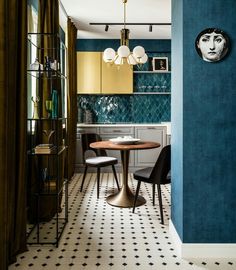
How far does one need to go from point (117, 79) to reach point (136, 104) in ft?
2.35

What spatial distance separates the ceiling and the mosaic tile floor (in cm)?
291

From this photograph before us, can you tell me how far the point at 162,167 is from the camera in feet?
10.3

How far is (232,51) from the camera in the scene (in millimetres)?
2322

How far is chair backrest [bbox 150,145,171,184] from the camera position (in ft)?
10.2

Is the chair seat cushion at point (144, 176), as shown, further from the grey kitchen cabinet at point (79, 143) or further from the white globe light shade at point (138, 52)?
the grey kitchen cabinet at point (79, 143)

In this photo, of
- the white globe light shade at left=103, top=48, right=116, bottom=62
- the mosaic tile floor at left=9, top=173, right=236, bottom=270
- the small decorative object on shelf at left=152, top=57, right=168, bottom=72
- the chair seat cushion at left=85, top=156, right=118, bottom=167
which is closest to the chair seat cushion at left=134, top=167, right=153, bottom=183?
the mosaic tile floor at left=9, top=173, right=236, bottom=270

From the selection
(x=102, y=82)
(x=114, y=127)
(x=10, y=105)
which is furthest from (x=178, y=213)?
(x=102, y=82)

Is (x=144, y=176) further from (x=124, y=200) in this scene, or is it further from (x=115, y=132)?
(x=115, y=132)

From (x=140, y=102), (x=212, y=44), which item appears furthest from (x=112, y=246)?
(x=140, y=102)

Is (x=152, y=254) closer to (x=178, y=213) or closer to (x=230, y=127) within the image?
(x=178, y=213)

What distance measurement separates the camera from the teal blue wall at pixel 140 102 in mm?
6281

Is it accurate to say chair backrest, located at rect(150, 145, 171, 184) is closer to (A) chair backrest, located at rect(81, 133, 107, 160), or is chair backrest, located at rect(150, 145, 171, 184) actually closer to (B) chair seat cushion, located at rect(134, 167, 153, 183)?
(B) chair seat cushion, located at rect(134, 167, 153, 183)

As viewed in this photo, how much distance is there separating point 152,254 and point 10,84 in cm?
180

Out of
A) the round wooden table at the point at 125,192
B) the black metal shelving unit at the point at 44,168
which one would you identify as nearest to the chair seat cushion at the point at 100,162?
the round wooden table at the point at 125,192
